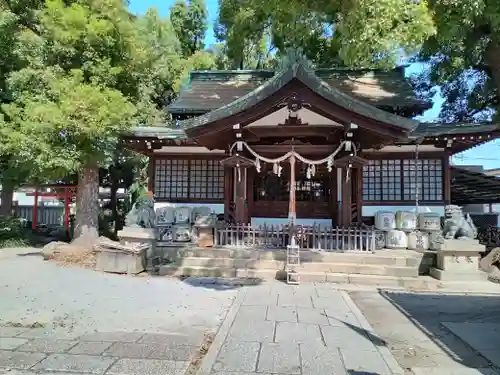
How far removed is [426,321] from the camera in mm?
6301

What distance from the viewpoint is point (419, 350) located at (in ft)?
16.3

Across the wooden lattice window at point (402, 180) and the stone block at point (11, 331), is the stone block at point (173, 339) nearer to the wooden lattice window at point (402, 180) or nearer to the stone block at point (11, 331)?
the stone block at point (11, 331)

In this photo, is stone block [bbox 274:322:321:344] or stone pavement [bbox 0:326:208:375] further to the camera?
stone block [bbox 274:322:321:344]

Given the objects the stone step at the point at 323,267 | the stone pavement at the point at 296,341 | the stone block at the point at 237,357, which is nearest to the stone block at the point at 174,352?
the stone pavement at the point at 296,341

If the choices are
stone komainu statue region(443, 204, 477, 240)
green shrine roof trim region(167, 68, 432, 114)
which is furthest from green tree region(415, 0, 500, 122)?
stone komainu statue region(443, 204, 477, 240)

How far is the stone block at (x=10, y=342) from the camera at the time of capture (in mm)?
4499

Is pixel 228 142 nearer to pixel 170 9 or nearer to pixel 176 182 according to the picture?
pixel 176 182

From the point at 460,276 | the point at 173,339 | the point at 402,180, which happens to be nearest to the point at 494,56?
the point at 402,180

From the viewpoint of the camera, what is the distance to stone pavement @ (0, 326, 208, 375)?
12.8ft

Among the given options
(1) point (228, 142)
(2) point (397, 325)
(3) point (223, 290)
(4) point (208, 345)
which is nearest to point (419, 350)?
(2) point (397, 325)

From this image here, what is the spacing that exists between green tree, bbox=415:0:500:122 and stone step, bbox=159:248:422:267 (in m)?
5.30

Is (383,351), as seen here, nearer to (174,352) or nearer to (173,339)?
(174,352)

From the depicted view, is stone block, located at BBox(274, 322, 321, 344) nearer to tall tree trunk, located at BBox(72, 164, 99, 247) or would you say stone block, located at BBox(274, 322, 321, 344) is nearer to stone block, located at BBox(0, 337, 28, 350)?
stone block, located at BBox(0, 337, 28, 350)

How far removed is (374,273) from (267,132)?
4.58 metres
